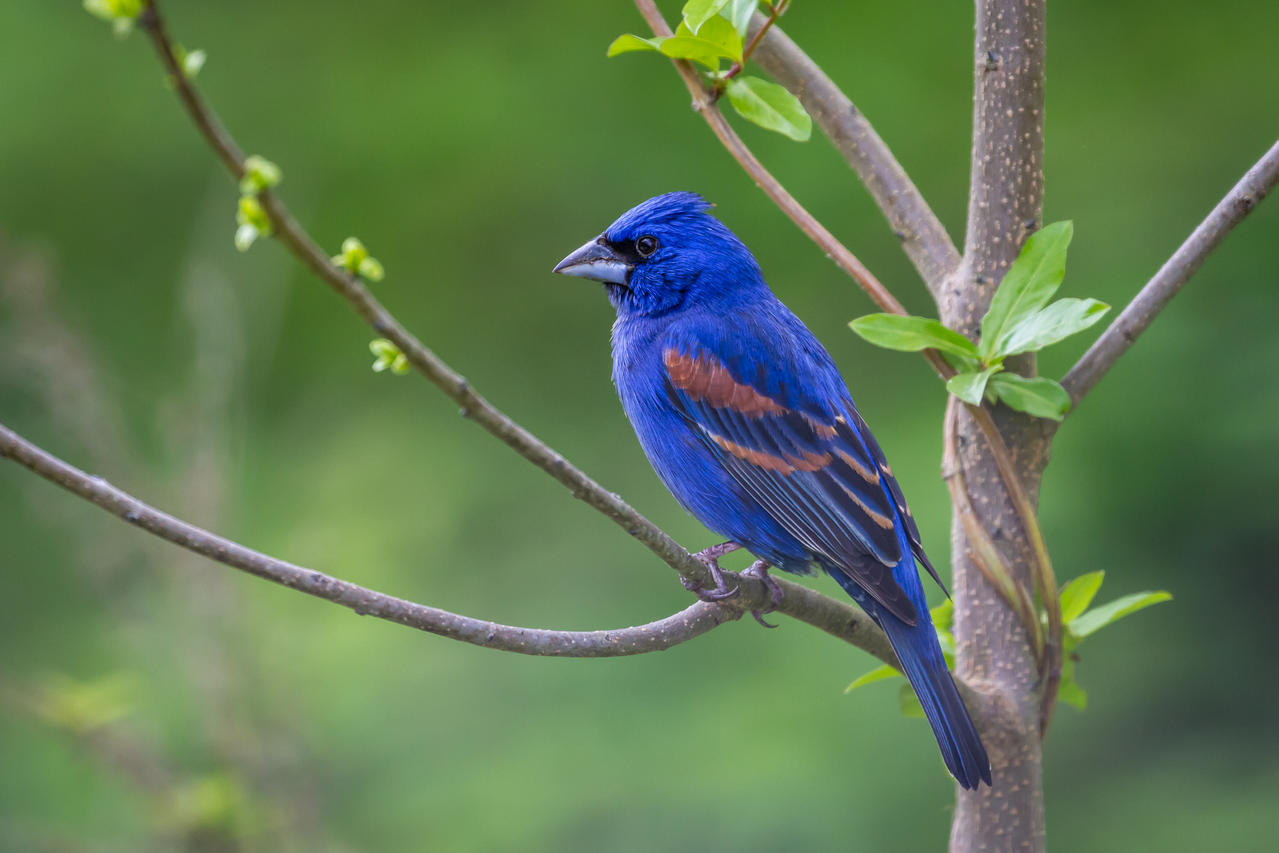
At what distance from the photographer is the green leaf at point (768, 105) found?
1.58 metres

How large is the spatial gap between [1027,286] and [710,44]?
48cm

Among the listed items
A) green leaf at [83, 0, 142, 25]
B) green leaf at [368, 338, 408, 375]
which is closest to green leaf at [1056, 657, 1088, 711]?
green leaf at [368, 338, 408, 375]

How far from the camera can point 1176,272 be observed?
61.6 inches

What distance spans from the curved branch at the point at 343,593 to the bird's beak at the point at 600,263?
3.13 ft

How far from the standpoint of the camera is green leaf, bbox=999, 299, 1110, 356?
1451 mm

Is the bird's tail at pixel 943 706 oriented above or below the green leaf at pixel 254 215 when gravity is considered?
below

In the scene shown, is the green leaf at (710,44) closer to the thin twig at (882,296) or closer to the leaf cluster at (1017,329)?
the thin twig at (882,296)

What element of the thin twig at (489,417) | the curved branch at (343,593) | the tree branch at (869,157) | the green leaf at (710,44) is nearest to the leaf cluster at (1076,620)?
the thin twig at (489,417)

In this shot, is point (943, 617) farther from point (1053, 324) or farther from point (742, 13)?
point (742, 13)

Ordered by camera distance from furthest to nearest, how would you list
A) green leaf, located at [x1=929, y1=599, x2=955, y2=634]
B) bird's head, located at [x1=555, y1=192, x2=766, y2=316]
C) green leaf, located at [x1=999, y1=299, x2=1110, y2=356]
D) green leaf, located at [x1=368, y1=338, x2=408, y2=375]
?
→ bird's head, located at [x1=555, y1=192, x2=766, y2=316] < green leaf, located at [x1=929, y1=599, x2=955, y2=634] < green leaf, located at [x1=999, y1=299, x2=1110, y2=356] < green leaf, located at [x1=368, y1=338, x2=408, y2=375]

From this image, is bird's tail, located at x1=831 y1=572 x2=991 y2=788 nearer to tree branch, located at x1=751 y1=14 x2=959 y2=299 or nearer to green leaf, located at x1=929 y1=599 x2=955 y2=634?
green leaf, located at x1=929 y1=599 x2=955 y2=634

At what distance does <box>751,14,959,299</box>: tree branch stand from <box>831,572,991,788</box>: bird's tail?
476 mm

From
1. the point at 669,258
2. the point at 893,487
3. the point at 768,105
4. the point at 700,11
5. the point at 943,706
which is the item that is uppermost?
the point at 669,258

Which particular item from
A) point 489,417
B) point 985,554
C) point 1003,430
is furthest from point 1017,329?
point 489,417
